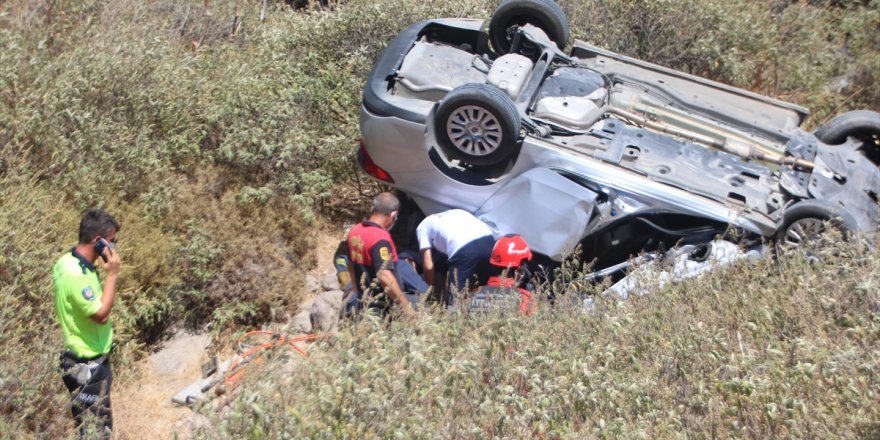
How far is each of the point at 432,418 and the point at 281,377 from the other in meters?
0.65

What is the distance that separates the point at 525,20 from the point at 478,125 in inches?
76.5

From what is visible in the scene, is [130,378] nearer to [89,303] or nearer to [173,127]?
[89,303]

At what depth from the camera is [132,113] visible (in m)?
7.08

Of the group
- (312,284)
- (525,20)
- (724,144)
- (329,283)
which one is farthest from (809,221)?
(312,284)

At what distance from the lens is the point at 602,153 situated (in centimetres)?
606

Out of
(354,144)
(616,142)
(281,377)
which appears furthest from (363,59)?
(281,377)

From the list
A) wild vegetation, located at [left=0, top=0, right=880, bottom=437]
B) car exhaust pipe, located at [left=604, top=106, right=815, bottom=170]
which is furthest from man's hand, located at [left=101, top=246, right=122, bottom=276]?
car exhaust pipe, located at [left=604, top=106, right=815, bottom=170]

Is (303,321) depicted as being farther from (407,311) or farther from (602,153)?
(602,153)

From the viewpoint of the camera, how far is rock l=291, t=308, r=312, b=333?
6.33m

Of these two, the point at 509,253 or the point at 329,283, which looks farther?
the point at 329,283

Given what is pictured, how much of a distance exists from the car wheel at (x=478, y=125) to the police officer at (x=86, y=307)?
8.09 feet

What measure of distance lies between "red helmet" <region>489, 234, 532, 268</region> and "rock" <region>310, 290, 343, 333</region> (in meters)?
1.18

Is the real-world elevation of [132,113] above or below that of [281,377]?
below

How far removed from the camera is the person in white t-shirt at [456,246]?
5902mm
